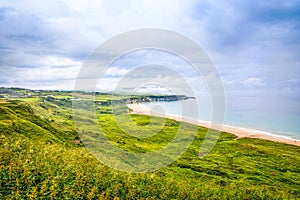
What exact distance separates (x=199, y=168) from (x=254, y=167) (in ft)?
47.0

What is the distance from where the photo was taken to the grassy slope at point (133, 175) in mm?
14898

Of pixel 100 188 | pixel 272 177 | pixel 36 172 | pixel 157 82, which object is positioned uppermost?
pixel 157 82

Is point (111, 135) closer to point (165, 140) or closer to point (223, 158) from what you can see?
point (165, 140)

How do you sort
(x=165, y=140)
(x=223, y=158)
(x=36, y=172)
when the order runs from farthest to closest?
(x=165, y=140)
(x=223, y=158)
(x=36, y=172)

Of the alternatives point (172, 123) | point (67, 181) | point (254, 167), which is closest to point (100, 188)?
point (67, 181)

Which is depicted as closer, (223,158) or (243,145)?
(223,158)

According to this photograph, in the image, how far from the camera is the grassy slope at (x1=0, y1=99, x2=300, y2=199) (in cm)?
1490

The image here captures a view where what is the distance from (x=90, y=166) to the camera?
21094 mm

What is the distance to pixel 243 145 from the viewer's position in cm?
7825

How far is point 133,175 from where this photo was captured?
24.0m

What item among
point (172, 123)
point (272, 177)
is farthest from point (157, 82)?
point (172, 123)

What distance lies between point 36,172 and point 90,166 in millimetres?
6106

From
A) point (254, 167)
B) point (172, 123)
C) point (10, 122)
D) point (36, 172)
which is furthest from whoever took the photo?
point (172, 123)

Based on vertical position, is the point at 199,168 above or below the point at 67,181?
below
